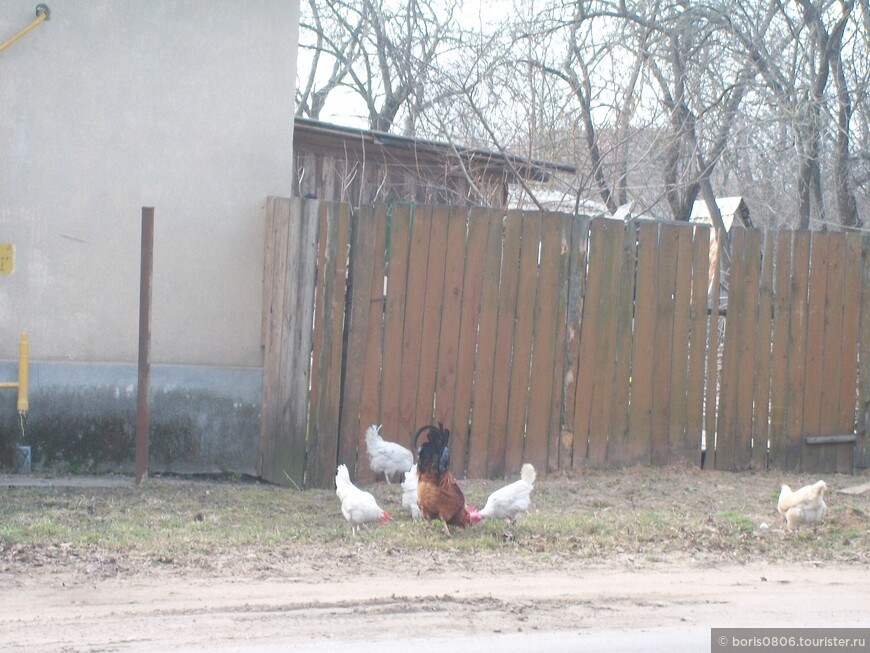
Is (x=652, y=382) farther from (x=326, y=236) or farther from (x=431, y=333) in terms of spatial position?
(x=326, y=236)

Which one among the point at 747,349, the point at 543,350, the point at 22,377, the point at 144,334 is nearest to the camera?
the point at 144,334

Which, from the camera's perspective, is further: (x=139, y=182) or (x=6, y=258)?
(x=139, y=182)

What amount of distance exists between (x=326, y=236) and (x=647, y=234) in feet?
9.67

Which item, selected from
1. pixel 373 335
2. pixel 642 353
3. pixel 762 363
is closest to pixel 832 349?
pixel 762 363

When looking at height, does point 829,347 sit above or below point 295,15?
below

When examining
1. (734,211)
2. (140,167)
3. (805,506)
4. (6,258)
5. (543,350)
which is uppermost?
(734,211)

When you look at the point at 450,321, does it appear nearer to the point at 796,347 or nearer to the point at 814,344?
the point at 796,347

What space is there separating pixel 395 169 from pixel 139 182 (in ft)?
12.2

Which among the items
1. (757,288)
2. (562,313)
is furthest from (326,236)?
(757,288)

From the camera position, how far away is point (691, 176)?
556 inches

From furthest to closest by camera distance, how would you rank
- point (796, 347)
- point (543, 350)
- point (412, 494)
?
point (796, 347) < point (543, 350) < point (412, 494)

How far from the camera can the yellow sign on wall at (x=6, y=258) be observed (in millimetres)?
9281

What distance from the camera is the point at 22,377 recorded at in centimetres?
892

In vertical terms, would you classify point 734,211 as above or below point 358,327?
above
